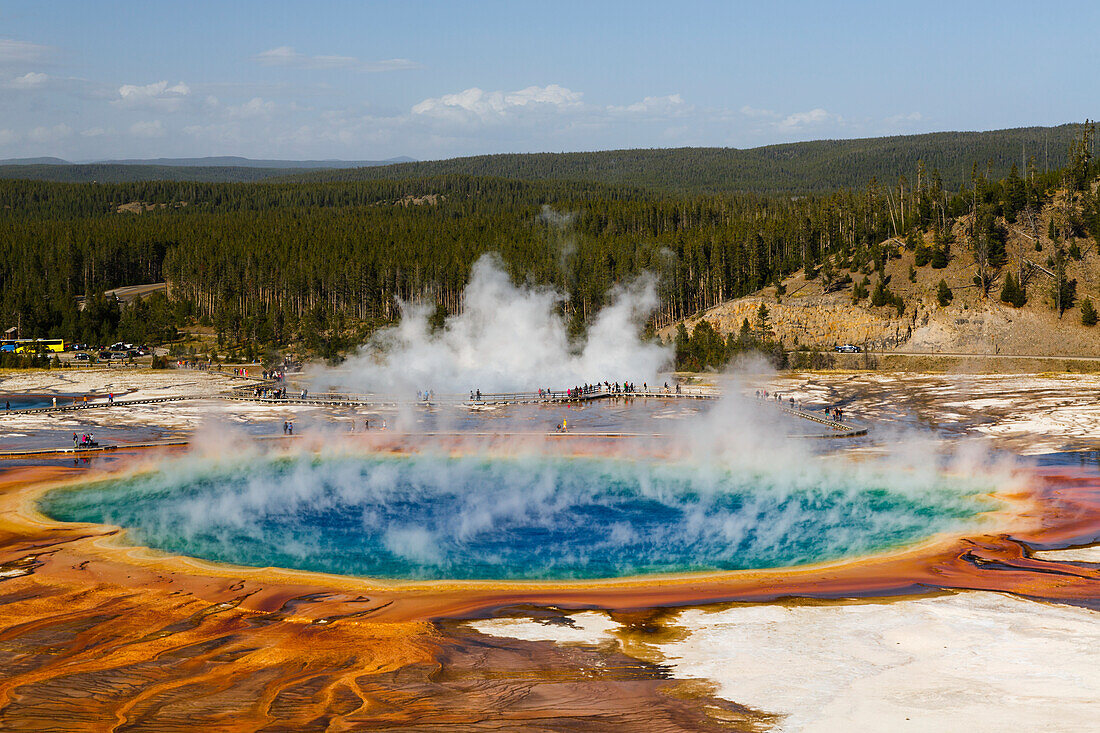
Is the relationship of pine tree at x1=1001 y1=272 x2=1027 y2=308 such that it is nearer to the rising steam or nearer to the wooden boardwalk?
the rising steam

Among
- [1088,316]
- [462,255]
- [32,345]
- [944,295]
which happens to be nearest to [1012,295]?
[944,295]

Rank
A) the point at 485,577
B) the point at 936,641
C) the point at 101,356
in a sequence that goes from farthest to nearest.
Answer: the point at 101,356 < the point at 485,577 < the point at 936,641

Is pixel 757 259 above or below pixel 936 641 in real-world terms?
above

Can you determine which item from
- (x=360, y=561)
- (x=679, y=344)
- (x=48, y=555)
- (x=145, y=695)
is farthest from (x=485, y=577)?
(x=679, y=344)

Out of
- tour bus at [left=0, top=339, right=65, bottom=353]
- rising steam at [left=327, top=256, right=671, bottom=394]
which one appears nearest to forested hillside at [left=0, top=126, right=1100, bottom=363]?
tour bus at [left=0, top=339, right=65, bottom=353]

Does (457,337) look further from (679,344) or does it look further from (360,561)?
(360,561)

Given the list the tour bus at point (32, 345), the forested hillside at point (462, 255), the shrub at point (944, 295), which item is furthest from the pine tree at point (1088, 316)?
the tour bus at point (32, 345)
